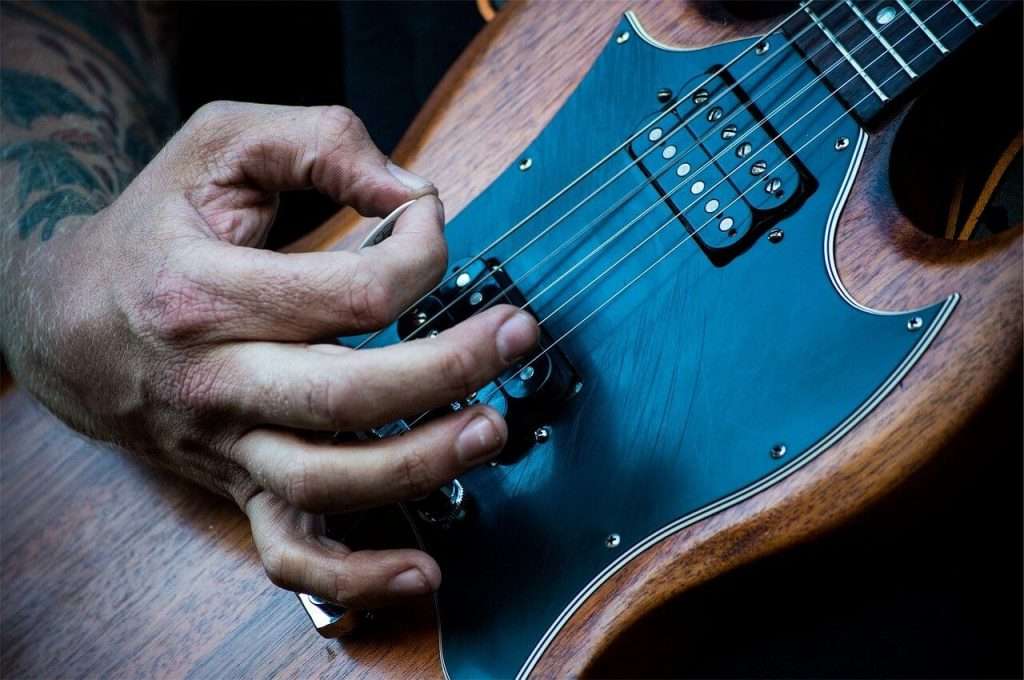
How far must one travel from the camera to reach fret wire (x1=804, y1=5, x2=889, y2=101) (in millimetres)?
659

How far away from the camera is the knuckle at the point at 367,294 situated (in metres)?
0.57

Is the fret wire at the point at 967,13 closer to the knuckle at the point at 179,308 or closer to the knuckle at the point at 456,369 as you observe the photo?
the knuckle at the point at 456,369

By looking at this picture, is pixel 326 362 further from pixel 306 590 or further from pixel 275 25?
pixel 275 25

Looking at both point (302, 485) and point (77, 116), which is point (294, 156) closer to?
point (302, 485)

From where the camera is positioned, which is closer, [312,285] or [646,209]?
[312,285]

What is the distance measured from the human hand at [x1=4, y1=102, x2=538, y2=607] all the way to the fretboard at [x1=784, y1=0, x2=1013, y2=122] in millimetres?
310

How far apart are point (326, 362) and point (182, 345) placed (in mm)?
134

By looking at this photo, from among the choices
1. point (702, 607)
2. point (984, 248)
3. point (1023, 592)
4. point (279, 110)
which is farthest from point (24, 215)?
point (1023, 592)

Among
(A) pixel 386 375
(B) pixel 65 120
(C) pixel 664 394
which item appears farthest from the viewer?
(B) pixel 65 120

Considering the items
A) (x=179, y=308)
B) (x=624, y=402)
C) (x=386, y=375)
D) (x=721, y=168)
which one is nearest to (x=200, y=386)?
(x=179, y=308)

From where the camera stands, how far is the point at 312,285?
585 millimetres

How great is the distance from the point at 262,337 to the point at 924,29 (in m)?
0.52

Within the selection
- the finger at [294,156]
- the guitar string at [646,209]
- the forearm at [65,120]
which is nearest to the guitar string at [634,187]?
the guitar string at [646,209]

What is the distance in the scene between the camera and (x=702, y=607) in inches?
26.1
